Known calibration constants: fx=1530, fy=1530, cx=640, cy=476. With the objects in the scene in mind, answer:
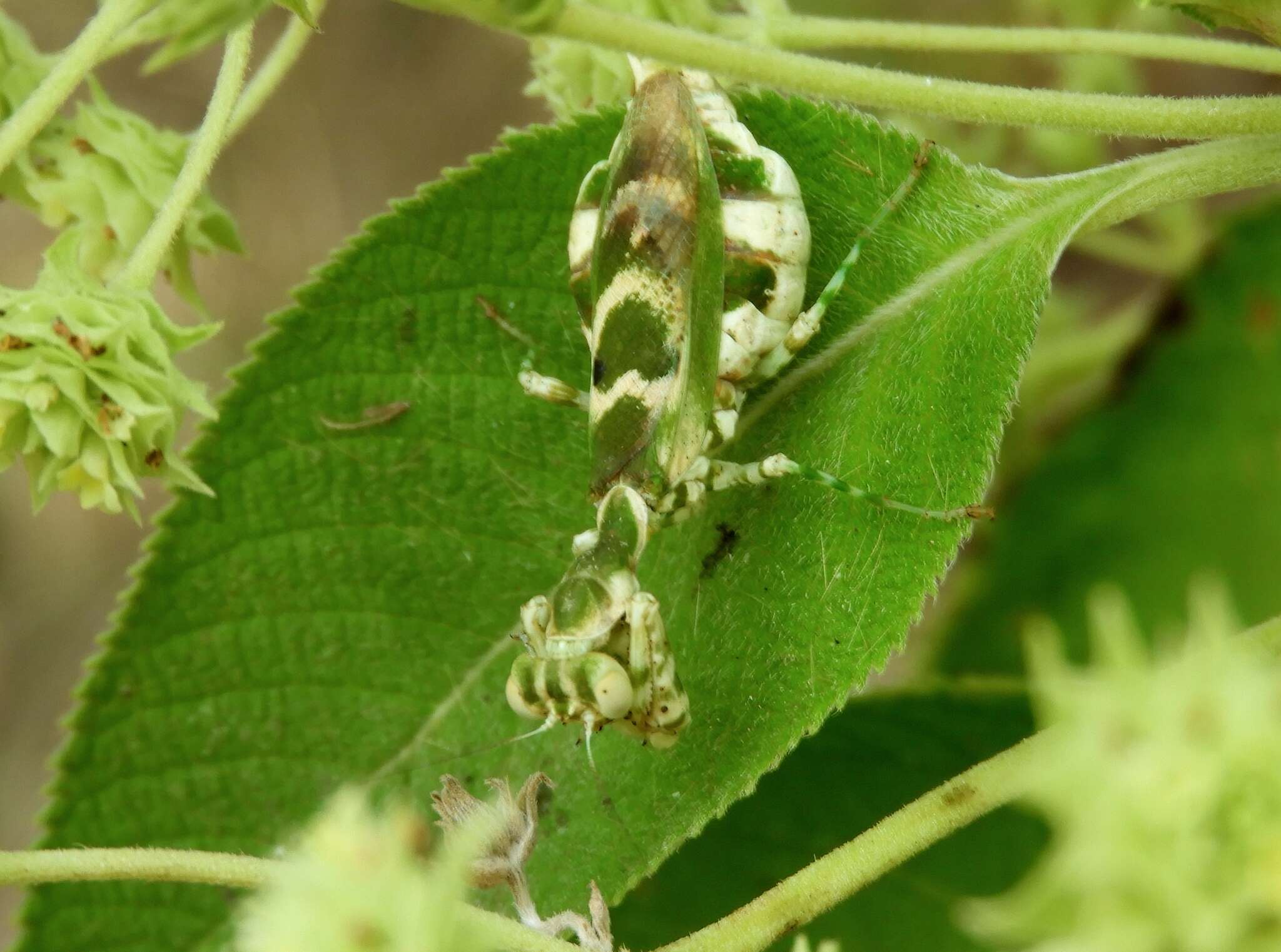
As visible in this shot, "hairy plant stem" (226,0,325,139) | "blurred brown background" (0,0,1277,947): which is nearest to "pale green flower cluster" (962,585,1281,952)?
"hairy plant stem" (226,0,325,139)

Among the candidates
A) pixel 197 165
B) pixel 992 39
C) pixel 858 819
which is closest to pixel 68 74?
pixel 197 165

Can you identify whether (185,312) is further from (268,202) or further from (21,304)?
(21,304)

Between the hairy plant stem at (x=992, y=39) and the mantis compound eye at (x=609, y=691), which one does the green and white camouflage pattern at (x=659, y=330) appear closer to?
the mantis compound eye at (x=609, y=691)

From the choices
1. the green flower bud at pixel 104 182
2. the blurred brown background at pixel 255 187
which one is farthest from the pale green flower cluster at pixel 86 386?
the blurred brown background at pixel 255 187

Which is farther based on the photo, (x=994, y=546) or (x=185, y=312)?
(x=185, y=312)

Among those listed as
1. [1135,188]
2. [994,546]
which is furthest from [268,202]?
[1135,188]

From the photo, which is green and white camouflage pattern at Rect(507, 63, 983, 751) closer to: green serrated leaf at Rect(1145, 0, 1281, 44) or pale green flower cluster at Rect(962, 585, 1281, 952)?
green serrated leaf at Rect(1145, 0, 1281, 44)
